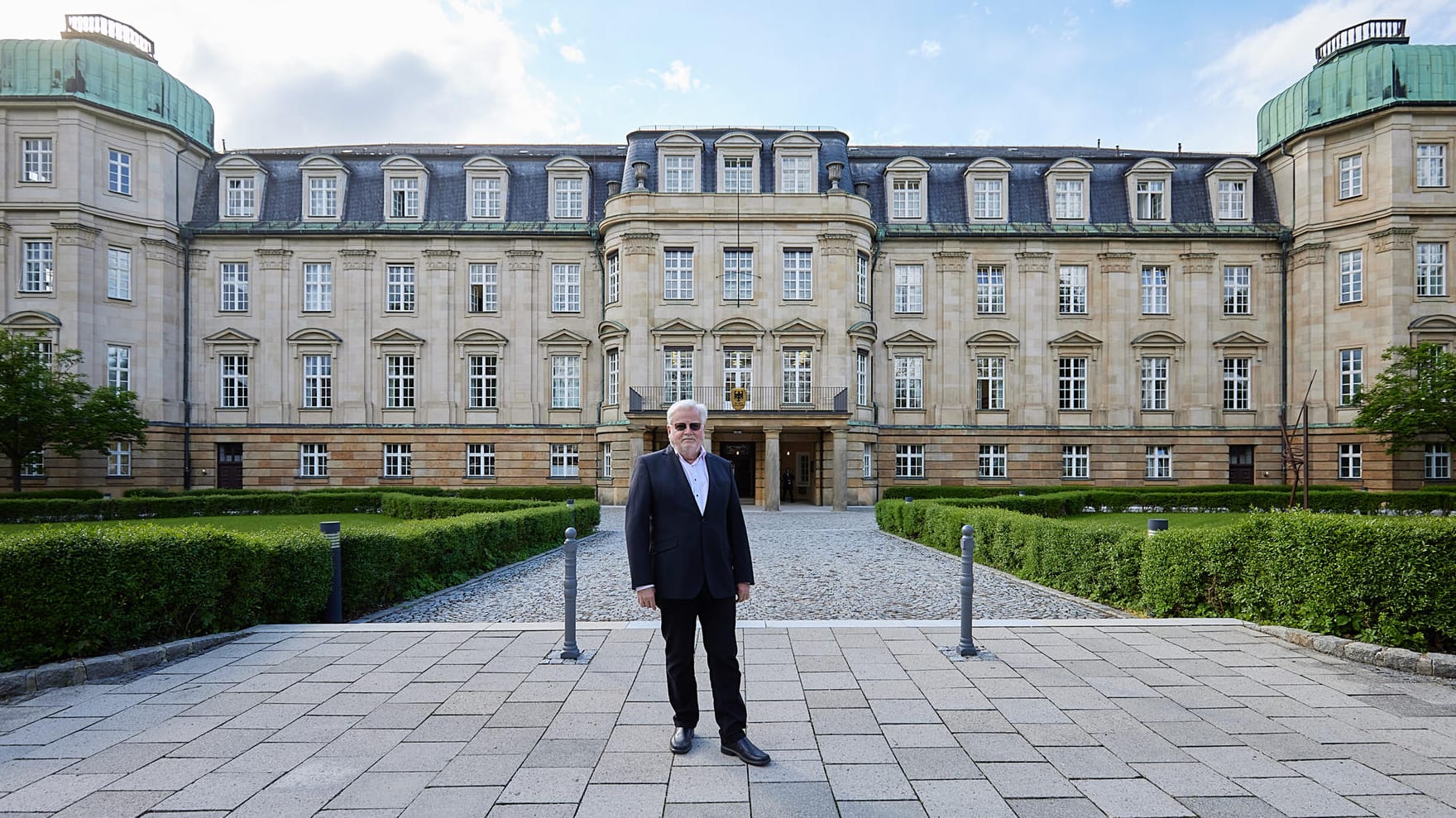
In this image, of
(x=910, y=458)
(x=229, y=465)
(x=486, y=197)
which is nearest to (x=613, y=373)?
(x=486, y=197)

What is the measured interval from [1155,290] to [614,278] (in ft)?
80.1

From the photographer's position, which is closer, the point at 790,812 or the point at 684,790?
the point at 790,812

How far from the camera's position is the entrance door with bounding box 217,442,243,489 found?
108ft

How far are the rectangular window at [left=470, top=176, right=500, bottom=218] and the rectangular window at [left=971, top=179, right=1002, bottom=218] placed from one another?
72.0ft

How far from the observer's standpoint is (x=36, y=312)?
2966 centimetres

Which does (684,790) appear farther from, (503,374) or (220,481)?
(220,481)

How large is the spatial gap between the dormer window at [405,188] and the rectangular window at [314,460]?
1081 cm

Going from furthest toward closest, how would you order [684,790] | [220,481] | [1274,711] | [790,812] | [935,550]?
1. [220,481]
2. [935,550]
3. [1274,711]
4. [684,790]
5. [790,812]

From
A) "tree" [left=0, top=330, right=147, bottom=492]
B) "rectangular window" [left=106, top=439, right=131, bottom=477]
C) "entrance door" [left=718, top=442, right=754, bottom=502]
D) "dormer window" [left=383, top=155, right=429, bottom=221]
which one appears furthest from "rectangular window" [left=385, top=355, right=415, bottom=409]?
"entrance door" [left=718, top=442, right=754, bottom=502]

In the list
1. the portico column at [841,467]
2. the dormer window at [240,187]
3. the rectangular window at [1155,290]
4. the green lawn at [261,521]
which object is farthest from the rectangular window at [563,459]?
the rectangular window at [1155,290]

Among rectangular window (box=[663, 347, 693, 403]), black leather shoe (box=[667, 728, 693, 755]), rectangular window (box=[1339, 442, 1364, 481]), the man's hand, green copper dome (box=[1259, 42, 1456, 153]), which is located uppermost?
green copper dome (box=[1259, 42, 1456, 153])

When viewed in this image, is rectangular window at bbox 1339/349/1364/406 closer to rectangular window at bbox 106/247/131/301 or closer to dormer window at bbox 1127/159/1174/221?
dormer window at bbox 1127/159/1174/221

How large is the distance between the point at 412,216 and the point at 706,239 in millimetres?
13861

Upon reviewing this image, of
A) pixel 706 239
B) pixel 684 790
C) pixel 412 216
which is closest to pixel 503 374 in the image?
pixel 412 216
